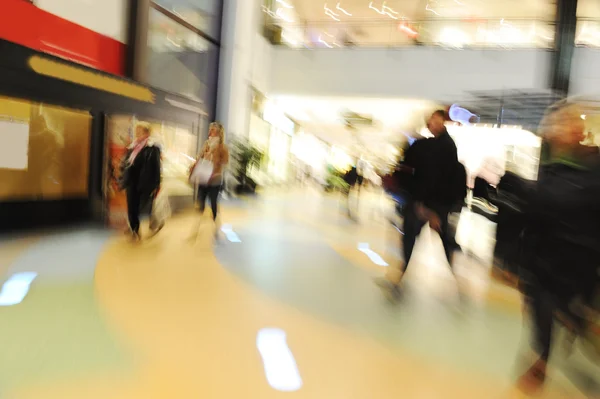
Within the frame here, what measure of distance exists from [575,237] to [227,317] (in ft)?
7.41

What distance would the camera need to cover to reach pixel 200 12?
1108cm

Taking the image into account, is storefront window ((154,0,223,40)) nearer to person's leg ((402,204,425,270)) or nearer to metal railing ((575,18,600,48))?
person's leg ((402,204,425,270))

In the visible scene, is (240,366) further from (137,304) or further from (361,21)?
(361,21)

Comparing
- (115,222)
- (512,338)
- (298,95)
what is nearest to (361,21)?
(298,95)

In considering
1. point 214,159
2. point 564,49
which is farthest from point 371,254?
point 564,49

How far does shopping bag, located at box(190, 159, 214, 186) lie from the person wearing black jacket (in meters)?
0.47

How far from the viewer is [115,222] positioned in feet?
22.0

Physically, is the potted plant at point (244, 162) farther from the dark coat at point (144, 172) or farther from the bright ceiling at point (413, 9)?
the dark coat at point (144, 172)

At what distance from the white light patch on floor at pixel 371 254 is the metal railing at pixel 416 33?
893cm

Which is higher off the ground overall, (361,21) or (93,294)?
(361,21)

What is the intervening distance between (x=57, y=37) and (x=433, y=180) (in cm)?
546

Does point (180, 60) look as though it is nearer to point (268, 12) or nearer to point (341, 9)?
point (268, 12)

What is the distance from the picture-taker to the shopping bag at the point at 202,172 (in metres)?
5.64

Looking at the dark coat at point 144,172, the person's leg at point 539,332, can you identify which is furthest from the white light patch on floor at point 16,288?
the person's leg at point 539,332
